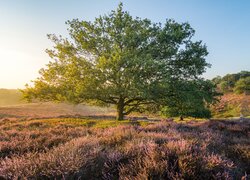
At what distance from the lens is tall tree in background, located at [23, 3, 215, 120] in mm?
15766

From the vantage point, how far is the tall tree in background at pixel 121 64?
15766 millimetres

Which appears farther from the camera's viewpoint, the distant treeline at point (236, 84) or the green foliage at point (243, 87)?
the distant treeline at point (236, 84)

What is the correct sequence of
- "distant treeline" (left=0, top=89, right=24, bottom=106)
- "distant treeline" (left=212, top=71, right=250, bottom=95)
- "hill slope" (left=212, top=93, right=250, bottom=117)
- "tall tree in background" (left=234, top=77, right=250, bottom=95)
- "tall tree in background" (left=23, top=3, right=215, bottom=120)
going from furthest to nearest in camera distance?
"distant treeline" (left=0, top=89, right=24, bottom=106)
"distant treeline" (left=212, top=71, right=250, bottom=95)
"tall tree in background" (left=234, top=77, right=250, bottom=95)
"hill slope" (left=212, top=93, right=250, bottom=117)
"tall tree in background" (left=23, top=3, right=215, bottom=120)

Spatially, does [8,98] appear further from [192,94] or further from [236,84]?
[192,94]

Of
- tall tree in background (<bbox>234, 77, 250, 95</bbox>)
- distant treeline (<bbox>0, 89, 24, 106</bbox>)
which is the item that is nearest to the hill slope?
tall tree in background (<bbox>234, 77, 250, 95</bbox>)

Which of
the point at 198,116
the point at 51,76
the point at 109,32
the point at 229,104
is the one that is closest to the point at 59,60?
the point at 51,76

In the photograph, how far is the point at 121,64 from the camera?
15375 millimetres

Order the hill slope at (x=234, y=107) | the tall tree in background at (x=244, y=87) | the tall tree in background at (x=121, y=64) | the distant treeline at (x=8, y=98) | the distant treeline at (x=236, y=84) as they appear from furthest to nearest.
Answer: the distant treeline at (x=8, y=98), the distant treeline at (x=236, y=84), the tall tree in background at (x=244, y=87), the hill slope at (x=234, y=107), the tall tree in background at (x=121, y=64)

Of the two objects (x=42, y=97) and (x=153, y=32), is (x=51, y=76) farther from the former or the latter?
(x=153, y=32)

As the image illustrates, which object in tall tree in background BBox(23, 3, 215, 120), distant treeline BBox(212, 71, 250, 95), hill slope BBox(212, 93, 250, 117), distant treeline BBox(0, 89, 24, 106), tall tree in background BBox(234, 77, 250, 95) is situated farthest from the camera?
distant treeline BBox(0, 89, 24, 106)

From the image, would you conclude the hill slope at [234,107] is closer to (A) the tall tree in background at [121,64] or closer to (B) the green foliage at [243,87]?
(B) the green foliage at [243,87]

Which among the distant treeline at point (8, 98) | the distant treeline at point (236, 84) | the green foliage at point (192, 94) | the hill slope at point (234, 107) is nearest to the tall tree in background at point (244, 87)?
the distant treeline at point (236, 84)

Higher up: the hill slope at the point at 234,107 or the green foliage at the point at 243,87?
the green foliage at the point at 243,87

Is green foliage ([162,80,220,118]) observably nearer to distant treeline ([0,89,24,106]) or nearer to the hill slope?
the hill slope
